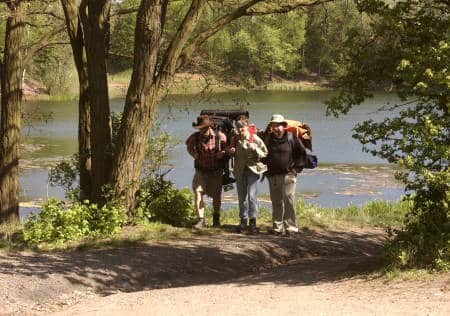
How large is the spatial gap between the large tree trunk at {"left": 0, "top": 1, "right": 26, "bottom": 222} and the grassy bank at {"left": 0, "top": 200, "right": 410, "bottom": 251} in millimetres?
1991

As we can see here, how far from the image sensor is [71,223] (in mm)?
10945

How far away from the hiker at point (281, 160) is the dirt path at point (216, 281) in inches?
23.5

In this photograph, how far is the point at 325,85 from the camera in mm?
61219

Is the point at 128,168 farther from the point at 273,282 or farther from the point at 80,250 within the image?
the point at 273,282

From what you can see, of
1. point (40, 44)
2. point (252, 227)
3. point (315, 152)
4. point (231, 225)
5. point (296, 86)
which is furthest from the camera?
point (296, 86)

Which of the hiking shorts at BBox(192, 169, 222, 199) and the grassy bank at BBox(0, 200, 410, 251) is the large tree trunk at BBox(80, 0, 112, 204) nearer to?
the grassy bank at BBox(0, 200, 410, 251)

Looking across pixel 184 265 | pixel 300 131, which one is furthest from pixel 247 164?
pixel 184 265

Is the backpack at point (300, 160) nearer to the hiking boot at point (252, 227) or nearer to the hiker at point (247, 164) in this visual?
the hiker at point (247, 164)

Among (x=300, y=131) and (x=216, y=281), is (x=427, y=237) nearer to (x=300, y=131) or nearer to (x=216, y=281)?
(x=216, y=281)

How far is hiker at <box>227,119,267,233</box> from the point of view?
11016mm

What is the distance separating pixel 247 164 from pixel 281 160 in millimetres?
530

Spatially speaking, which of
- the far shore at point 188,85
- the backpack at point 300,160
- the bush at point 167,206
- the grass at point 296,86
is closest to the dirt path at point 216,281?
the bush at point 167,206

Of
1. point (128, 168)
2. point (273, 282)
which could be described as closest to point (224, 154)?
point (128, 168)

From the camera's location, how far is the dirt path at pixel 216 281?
279 inches
